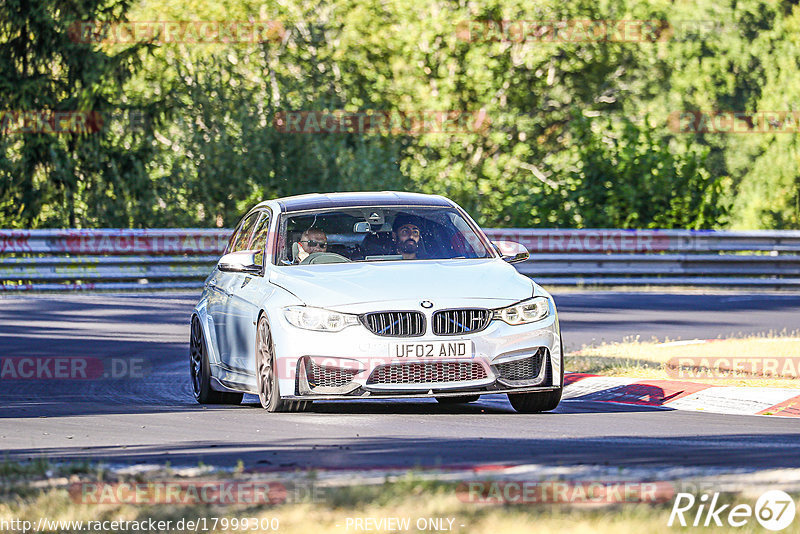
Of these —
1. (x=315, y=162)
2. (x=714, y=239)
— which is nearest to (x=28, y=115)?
(x=315, y=162)

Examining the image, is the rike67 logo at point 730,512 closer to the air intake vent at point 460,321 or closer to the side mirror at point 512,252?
the air intake vent at point 460,321

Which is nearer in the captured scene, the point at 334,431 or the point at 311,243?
the point at 334,431

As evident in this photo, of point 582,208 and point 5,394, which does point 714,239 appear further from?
point 5,394

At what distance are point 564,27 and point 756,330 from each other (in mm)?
28581

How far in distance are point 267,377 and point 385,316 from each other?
1.02 meters

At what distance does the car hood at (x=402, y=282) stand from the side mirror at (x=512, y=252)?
1.27 feet

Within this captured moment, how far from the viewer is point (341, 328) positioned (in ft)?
31.0

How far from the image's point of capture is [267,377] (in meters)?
9.97

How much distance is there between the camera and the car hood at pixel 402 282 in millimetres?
9516

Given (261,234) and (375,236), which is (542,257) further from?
(375,236)

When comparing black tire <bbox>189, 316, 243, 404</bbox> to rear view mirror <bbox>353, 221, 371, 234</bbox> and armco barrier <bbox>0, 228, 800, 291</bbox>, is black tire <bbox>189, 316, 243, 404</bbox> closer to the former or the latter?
rear view mirror <bbox>353, 221, 371, 234</bbox>
